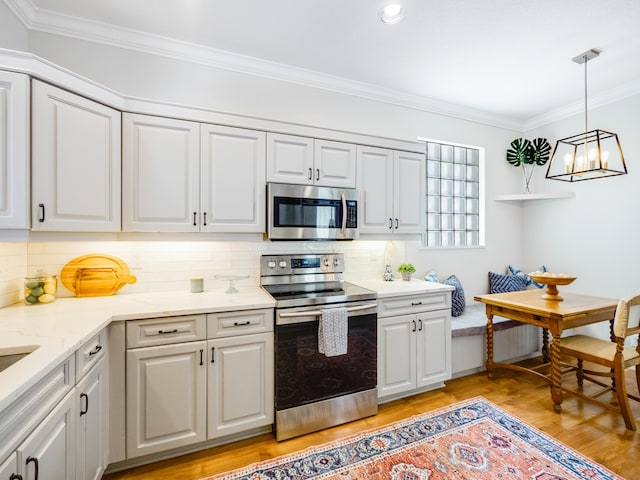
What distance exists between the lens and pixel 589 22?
2164 millimetres

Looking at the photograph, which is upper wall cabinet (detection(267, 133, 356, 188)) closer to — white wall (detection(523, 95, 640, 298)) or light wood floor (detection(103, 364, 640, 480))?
light wood floor (detection(103, 364, 640, 480))

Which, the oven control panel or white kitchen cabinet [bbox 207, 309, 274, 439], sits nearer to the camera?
white kitchen cabinet [bbox 207, 309, 274, 439]

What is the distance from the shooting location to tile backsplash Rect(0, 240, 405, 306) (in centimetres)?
193

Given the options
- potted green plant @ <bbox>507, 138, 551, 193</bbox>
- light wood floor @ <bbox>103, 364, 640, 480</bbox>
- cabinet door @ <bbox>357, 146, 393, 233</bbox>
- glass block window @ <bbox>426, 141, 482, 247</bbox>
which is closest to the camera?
light wood floor @ <bbox>103, 364, 640, 480</bbox>

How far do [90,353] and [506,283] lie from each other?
3994 mm

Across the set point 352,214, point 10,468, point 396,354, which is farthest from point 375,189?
point 10,468

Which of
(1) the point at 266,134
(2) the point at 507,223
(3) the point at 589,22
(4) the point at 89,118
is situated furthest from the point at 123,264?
(2) the point at 507,223

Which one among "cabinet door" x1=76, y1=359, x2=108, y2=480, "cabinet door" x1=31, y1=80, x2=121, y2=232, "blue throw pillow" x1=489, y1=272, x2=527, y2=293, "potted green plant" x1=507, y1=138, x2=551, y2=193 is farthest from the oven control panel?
"potted green plant" x1=507, y1=138, x2=551, y2=193

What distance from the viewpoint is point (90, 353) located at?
1.49 metres

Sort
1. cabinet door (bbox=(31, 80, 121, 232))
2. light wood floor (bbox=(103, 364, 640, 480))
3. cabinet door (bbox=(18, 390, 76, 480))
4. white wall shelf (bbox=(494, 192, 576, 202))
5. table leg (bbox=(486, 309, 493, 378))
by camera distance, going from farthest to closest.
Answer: white wall shelf (bbox=(494, 192, 576, 202)) → table leg (bbox=(486, 309, 493, 378)) → light wood floor (bbox=(103, 364, 640, 480)) → cabinet door (bbox=(31, 80, 121, 232)) → cabinet door (bbox=(18, 390, 76, 480))

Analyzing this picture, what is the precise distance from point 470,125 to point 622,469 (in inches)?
133

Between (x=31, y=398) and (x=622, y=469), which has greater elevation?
(x=31, y=398)

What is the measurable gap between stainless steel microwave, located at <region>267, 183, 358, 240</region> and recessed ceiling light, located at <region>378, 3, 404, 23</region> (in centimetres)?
121

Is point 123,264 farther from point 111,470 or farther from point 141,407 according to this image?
point 111,470
